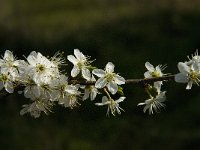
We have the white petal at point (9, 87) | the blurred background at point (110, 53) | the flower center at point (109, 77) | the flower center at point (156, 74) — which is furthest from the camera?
the blurred background at point (110, 53)

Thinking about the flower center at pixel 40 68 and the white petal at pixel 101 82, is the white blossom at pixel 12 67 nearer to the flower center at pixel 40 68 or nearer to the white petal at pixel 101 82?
the flower center at pixel 40 68

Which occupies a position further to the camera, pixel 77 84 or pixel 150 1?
pixel 150 1

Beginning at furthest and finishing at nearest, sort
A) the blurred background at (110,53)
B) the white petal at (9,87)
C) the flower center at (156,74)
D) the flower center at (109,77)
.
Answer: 1. the blurred background at (110,53)
2. the flower center at (156,74)
3. the flower center at (109,77)
4. the white petal at (9,87)

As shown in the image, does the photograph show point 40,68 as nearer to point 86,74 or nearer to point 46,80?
→ point 46,80

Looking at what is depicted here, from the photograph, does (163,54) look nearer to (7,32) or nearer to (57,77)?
(7,32)

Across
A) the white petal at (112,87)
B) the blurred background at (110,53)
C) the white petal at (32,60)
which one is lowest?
the white petal at (112,87)

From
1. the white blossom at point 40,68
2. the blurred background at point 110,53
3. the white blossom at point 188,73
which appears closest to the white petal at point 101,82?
the white blossom at point 40,68

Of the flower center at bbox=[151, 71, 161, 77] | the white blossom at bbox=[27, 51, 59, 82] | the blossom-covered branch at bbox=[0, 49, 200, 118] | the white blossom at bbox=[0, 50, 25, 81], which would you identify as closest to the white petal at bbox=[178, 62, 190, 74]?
the blossom-covered branch at bbox=[0, 49, 200, 118]

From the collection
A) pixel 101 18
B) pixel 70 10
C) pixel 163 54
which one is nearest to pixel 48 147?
pixel 163 54

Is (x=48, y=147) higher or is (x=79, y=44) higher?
(x=79, y=44)
